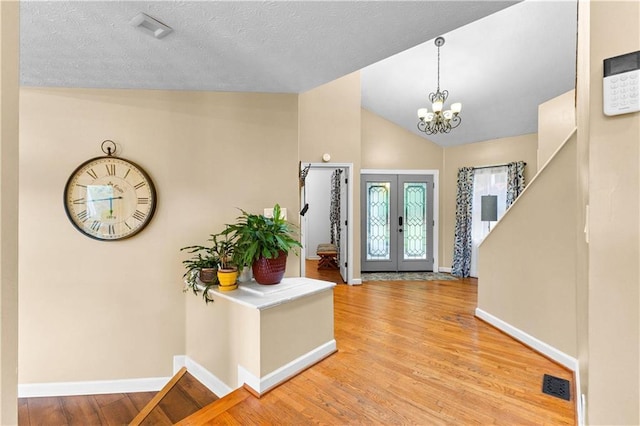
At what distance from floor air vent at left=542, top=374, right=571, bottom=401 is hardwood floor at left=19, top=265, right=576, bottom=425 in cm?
3

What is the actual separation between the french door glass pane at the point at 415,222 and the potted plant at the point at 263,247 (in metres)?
4.06

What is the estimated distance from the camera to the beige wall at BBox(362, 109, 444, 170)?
5.73 m

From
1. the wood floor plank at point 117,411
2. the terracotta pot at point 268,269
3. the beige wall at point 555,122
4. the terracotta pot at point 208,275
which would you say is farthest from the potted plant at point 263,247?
the beige wall at point 555,122

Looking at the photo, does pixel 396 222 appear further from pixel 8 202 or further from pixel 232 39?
pixel 8 202

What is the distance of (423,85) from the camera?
4.62 m

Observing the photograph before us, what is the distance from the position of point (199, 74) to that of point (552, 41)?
3898 mm

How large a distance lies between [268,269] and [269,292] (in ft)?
0.64

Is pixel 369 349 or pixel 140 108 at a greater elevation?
pixel 140 108

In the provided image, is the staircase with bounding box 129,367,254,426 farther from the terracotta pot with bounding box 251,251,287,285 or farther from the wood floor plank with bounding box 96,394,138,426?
the terracotta pot with bounding box 251,251,287,285

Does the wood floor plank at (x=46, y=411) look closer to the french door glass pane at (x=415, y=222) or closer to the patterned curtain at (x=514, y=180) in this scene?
the french door glass pane at (x=415, y=222)

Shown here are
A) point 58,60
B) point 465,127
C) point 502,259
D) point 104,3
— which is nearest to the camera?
point 104,3

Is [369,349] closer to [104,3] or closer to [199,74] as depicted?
[199,74]

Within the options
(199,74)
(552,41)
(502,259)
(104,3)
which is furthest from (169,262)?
(552,41)

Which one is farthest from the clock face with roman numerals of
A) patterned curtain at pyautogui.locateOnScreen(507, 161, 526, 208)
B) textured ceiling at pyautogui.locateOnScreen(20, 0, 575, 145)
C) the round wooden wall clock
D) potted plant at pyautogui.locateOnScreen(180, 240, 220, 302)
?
patterned curtain at pyautogui.locateOnScreen(507, 161, 526, 208)
